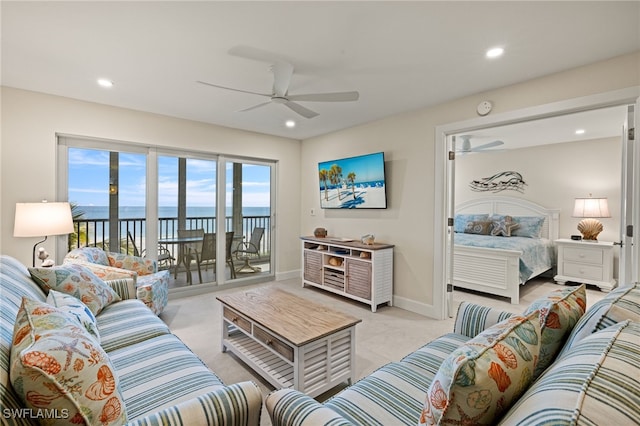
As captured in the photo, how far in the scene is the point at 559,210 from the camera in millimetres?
5062

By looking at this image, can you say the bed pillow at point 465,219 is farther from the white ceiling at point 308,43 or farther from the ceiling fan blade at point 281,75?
the ceiling fan blade at point 281,75

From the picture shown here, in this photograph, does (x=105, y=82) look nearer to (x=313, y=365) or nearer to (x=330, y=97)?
(x=330, y=97)

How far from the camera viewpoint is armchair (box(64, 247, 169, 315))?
2471mm

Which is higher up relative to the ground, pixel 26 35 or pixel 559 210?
pixel 26 35

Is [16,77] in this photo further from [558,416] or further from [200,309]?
[558,416]

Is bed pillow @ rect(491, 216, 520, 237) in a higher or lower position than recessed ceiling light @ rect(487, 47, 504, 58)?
lower

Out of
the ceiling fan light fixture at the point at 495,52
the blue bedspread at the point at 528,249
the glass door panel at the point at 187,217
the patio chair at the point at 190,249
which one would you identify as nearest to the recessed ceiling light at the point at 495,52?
the ceiling fan light fixture at the point at 495,52

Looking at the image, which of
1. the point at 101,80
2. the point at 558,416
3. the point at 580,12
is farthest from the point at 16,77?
the point at 580,12

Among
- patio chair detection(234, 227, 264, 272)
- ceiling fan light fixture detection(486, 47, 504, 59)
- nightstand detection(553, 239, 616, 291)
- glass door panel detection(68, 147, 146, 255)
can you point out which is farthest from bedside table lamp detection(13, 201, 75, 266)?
nightstand detection(553, 239, 616, 291)

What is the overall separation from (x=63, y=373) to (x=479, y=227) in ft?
19.0

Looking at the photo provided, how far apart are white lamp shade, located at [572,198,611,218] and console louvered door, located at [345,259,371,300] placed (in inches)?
146

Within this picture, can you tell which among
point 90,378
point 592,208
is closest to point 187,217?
point 90,378

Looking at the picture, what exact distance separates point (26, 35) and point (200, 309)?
9.59 ft

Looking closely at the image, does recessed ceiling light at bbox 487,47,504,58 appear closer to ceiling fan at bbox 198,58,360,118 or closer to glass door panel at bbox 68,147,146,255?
ceiling fan at bbox 198,58,360,118
